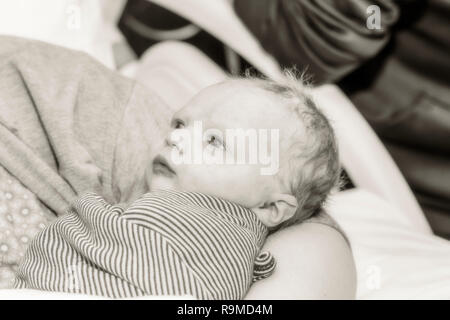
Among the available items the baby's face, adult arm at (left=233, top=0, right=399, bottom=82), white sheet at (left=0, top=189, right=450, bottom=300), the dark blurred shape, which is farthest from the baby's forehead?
the dark blurred shape

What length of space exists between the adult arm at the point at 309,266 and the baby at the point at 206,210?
0.8 inches

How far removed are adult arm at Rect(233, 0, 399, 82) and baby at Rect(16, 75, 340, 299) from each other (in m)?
0.40

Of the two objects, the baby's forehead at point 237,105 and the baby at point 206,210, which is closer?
the baby at point 206,210

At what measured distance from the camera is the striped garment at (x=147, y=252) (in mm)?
573

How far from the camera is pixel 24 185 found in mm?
730

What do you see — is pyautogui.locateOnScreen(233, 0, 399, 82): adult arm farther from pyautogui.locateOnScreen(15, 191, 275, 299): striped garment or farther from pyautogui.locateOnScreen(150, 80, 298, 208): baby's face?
pyautogui.locateOnScreen(15, 191, 275, 299): striped garment

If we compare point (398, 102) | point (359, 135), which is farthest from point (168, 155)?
point (398, 102)

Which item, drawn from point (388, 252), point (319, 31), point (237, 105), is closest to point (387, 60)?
point (319, 31)

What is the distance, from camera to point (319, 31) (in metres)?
1.18

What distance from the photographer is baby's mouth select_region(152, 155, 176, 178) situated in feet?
2.40

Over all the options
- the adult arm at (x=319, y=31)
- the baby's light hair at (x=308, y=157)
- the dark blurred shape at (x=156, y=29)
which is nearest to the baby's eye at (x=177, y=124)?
the baby's light hair at (x=308, y=157)

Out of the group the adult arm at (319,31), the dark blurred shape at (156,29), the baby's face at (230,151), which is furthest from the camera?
the dark blurred shape at (156,29)

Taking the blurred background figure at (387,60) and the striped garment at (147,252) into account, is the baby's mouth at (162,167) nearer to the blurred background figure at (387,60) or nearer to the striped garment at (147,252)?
the striped garment at (147,252)
